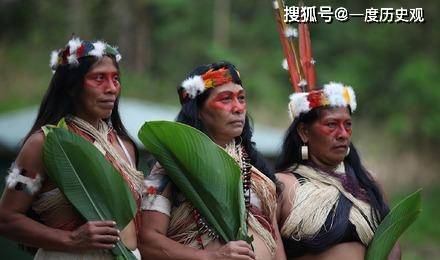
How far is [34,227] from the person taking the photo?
3.74 metres

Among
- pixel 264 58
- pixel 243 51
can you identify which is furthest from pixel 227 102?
pixel 243 51

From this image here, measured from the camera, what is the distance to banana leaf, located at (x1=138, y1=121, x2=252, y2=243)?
13.0ft

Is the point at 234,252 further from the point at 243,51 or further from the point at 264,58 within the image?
the point at 243,51

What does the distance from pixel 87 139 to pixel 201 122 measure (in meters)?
0.54

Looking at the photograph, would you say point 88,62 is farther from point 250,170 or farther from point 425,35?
point 425,35

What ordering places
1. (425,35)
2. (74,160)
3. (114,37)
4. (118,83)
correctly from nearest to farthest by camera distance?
(74,160) < (118,83) < (425,35) < (114,37)

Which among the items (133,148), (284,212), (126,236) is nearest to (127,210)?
(126,236)

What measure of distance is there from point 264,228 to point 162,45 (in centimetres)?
1611

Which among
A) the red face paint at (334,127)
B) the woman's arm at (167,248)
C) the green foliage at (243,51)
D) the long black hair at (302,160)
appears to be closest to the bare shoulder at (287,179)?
the long black hair at (302,160)

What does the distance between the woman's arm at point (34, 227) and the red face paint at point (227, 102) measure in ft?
2.49

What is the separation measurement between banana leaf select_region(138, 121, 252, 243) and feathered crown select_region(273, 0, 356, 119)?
0.82 m

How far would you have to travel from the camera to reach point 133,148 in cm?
425

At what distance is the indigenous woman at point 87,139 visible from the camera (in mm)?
3738

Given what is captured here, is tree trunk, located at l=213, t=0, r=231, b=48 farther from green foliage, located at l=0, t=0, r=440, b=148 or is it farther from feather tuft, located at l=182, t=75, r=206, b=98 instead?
feather tuft, located at l=182, t=75, r=206, b=98
